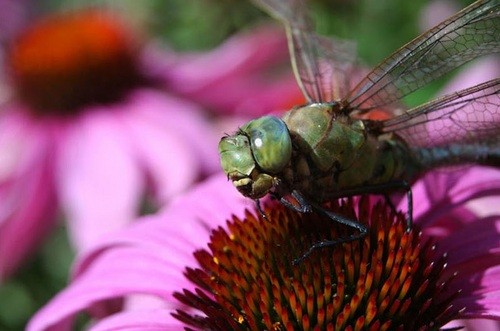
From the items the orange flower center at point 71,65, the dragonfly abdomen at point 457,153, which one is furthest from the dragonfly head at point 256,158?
the orange flower center at point 71,65

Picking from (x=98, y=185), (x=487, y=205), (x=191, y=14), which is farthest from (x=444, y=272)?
(x=191, y=14)

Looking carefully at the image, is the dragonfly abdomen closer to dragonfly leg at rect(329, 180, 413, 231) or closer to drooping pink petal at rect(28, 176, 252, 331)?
dragonfly leg at rect(329, 180, 413, 231)

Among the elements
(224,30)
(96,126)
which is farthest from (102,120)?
(224,30)

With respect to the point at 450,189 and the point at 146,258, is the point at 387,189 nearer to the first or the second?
the point at 450,189

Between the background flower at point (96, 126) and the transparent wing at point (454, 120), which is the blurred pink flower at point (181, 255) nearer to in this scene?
the transparent wing at point (454, 120)

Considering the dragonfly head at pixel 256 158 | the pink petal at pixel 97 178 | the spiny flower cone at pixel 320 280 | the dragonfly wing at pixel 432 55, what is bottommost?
the spiny flower cone at pixel 320 280

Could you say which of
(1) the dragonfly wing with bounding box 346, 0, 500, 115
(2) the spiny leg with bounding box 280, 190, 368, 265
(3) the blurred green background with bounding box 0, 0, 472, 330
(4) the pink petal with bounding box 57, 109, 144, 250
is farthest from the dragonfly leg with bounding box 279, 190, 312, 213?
(3) the blurred green background with bounding box 0, 0, 472, 330

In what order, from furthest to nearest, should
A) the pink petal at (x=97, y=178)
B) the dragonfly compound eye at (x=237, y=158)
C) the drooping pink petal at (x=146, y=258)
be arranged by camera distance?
1. the pink petal at (x=97, y=178)
2. the drooping pink petal at (x=146, y=258)
3. the dragonfly compound eye at (x=237, y=158)
